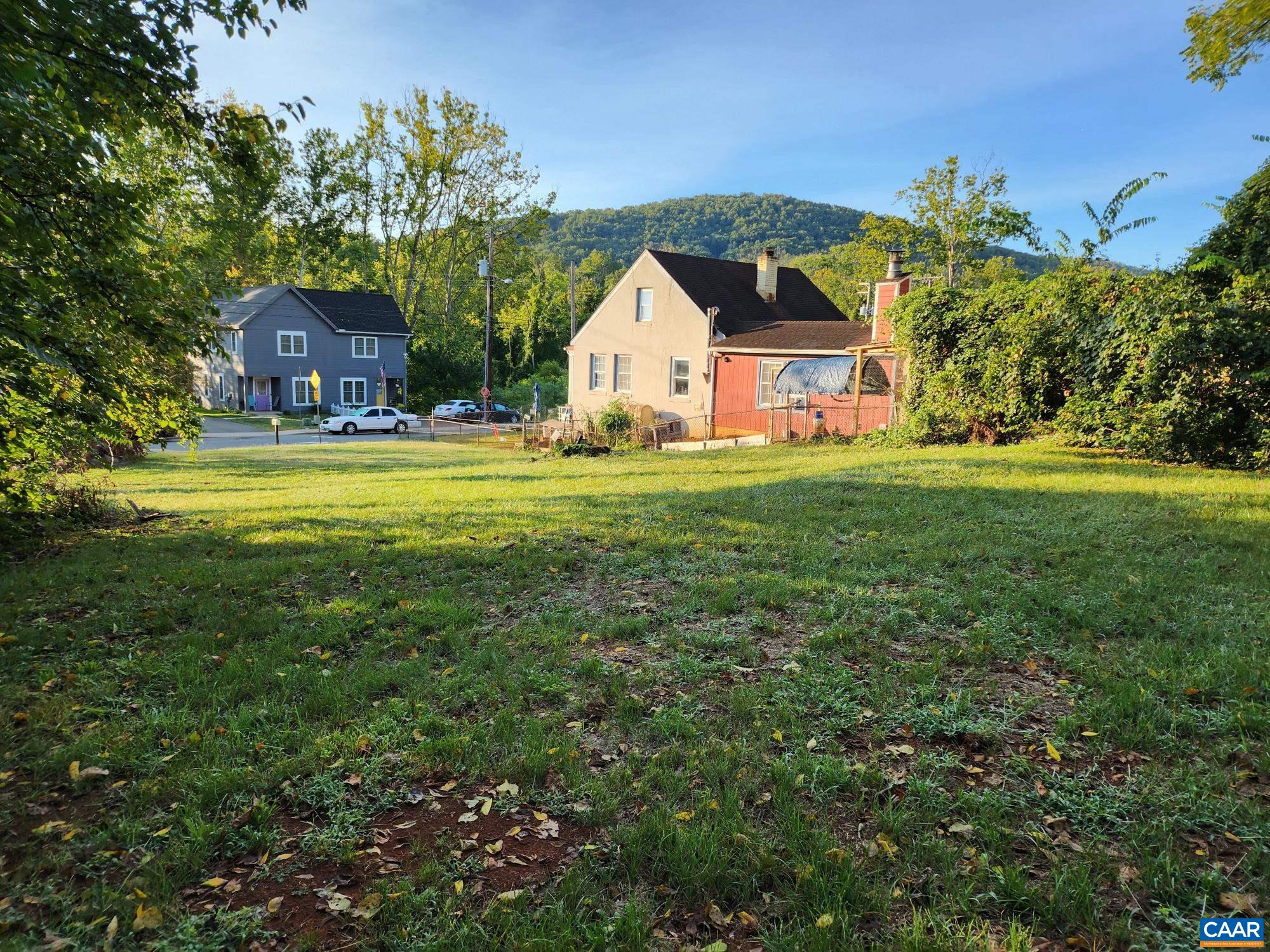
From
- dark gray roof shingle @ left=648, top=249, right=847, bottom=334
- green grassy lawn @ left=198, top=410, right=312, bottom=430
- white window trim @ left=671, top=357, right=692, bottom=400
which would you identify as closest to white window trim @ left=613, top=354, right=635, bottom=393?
white window trim @ left=671, top=357, right=692, bottom=400

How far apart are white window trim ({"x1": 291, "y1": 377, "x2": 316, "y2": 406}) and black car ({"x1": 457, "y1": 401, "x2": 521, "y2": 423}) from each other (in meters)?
9.97

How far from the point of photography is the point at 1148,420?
1073cm

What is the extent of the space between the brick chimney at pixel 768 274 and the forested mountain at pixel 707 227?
68564 millimetres

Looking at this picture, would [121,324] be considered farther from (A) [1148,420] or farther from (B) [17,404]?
(A) [1148,420]

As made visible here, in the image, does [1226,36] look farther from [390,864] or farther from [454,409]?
[454,409]

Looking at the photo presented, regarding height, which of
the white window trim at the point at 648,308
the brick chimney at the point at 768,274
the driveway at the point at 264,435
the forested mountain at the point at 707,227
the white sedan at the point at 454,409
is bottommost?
the driveway at the point at 264,435

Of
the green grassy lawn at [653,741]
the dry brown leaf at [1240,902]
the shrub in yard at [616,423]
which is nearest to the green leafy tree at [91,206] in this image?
the green grassy lawn at [653,741]

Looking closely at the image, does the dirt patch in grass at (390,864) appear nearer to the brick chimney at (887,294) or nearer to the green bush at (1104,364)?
the green bush at (1104,364)

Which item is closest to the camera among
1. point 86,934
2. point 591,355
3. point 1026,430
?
point 86,934

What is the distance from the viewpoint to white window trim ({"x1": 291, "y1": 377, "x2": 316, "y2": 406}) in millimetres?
44281

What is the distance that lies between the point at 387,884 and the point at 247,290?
52.6 m

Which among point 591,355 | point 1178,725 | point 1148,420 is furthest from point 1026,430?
point 591,355

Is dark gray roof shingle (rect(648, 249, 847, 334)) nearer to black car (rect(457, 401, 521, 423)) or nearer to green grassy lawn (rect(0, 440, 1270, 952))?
black car (rect(457, 401, 521, 423))

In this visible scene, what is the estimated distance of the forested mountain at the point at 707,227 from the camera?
107562mm
